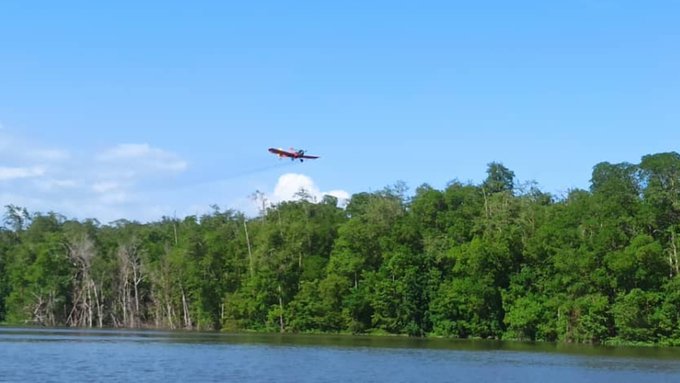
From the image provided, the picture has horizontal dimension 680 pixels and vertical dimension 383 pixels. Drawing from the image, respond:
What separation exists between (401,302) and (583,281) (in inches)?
994

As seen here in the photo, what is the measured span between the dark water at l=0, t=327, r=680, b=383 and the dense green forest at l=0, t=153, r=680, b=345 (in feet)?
47.6

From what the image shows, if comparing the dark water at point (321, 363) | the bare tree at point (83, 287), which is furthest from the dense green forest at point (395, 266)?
the dark water at point (321, 363)

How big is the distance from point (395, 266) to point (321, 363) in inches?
2172

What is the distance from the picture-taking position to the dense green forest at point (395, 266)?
9481 centimetres

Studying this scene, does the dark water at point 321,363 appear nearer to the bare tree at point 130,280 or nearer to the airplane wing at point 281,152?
the airplane wing at point 281,152

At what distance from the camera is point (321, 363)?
60031 millimetres

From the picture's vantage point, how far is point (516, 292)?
106 metres

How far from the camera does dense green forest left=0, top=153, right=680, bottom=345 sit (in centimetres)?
9481

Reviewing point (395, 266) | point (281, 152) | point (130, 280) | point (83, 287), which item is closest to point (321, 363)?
point (281, 152)

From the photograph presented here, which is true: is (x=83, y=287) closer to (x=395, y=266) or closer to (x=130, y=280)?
(x=130, y=280)

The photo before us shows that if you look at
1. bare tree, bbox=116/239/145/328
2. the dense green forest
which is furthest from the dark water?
bare tree, bbox=116/239/145/328

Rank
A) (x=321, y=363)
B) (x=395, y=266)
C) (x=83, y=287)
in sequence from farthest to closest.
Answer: (x=83, y=287), (x=395, y=266), (x=321, y=363)

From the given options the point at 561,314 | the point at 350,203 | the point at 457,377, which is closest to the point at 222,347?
the point at 457,377

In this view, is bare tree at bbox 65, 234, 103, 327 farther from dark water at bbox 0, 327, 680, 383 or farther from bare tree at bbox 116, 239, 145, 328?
dark water at bbox 0, 327, 680, 383
